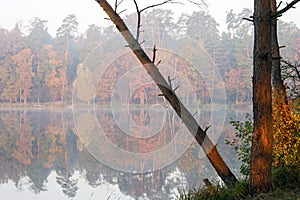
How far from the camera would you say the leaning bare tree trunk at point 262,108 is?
358 cm

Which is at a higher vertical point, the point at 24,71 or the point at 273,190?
the point at 24,71

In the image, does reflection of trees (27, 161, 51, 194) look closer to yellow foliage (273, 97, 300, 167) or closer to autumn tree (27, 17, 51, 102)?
yellow foliage (273, 97, 300, 167)

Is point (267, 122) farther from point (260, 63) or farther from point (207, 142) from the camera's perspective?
point (207, 142)

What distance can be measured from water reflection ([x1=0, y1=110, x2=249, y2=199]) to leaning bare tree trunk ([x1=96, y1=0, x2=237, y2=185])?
2.30 m

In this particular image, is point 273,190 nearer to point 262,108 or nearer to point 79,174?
point 262,108

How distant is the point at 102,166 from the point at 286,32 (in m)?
25.2

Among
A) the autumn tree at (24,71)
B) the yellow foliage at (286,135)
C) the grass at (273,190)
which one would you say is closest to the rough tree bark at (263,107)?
the grass at (273,190)

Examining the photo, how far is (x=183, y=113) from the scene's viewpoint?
4.25 metres

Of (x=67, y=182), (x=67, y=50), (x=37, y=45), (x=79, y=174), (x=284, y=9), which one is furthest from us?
(x=37, y=45)

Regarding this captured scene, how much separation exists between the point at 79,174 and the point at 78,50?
1049 inches

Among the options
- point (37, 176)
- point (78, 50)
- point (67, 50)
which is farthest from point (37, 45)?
point (37, 176)

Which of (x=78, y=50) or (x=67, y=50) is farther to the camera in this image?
(x=67, y=50)

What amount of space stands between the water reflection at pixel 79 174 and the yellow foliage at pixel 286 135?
2.52 m

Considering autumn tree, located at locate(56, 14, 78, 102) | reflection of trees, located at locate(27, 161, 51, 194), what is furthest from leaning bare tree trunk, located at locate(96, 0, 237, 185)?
autumn tree, located at locate(56, 14, 78, 102)
